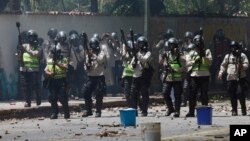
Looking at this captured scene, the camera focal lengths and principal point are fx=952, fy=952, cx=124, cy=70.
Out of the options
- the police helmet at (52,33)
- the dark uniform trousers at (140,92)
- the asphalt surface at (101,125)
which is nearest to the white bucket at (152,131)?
the asphalt surface at (101,125)

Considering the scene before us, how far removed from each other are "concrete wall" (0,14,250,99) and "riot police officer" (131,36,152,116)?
6494 mm

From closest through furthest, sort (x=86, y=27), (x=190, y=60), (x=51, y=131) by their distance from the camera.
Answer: (x=51, y=131) → (x=190, y=60) → (x=86, y=27)

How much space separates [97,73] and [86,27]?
8.74 metres

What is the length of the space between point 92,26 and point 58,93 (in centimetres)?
932

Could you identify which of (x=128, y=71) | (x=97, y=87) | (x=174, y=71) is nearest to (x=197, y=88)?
(x=174, y=71)

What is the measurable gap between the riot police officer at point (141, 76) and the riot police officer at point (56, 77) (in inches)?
71.7

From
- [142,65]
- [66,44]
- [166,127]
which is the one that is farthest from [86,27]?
[166,127]

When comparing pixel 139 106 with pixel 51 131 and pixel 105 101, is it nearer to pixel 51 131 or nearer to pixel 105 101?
pixel 105 101

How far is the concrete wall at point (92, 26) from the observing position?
30062 millimetres

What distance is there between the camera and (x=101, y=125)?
21438mm

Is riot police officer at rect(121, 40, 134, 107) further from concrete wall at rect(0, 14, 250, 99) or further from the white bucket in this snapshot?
the white bucket

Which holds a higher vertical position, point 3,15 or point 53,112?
point 3,15

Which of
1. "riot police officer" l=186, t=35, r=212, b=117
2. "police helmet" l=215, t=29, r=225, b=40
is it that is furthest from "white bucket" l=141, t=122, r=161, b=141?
"police helmet" l=215, t=29, r=225, b=40

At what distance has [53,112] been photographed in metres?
24.4
